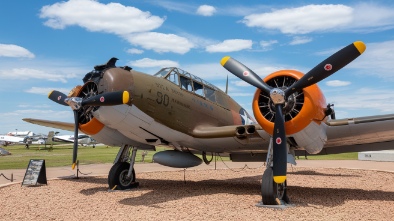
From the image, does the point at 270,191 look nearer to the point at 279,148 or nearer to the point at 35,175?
the point at 279,148

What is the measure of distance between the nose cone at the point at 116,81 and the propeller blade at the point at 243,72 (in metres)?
2.68

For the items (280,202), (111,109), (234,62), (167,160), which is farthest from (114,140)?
(280,202)

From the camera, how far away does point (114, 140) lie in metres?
13.0

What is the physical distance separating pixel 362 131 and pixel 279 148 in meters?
2.50

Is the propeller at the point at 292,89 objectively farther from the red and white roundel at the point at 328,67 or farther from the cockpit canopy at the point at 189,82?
the cockpit canopy at the point at 189,82

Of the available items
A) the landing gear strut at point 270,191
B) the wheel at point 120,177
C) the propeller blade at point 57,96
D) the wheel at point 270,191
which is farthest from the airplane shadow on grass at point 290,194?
the propeller blade at point 57,96

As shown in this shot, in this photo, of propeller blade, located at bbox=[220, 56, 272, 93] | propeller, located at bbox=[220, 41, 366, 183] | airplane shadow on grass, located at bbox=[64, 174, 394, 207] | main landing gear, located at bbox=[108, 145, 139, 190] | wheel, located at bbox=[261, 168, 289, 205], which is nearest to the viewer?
propeller, located at bbox=[220, 41, 366, 183]

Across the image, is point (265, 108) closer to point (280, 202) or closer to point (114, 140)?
point (280, 202)

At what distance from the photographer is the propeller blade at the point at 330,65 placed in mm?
9086

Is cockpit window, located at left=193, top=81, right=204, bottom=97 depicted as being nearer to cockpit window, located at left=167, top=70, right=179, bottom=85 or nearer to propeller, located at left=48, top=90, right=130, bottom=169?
cockpit window, located at left=167, top=70, right=179, bottom=85

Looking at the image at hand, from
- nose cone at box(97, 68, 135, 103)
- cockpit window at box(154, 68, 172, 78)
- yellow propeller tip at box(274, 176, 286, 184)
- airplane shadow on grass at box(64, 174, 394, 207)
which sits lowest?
airplane shadow on grass at box(64, 174, 394, 207)

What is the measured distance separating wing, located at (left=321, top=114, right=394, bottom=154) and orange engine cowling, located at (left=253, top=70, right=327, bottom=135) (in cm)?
86

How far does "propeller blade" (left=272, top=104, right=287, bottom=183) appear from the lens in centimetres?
929

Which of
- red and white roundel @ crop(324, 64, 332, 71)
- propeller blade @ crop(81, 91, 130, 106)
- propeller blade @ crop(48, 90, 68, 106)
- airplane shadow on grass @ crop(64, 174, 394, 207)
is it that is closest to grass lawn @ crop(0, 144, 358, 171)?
airplane shadow on grass @ crop(64, 174, 394, 207)
